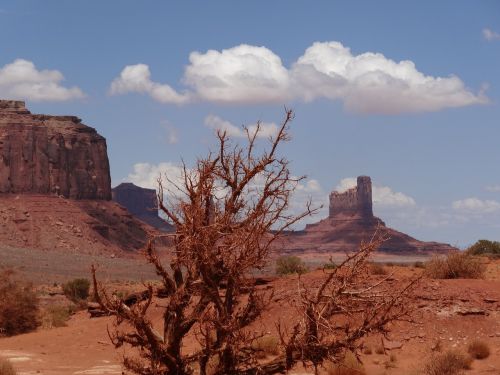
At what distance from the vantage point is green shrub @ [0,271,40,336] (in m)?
28.8

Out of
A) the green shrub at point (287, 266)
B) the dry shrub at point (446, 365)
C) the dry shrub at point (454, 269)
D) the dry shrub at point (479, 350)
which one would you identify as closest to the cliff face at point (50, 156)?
the green shrub at point (287, 266)

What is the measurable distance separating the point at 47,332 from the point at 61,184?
10539cm

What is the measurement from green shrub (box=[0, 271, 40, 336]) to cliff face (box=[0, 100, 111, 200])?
98253 millimetres

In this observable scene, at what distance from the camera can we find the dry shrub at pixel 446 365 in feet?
56.7

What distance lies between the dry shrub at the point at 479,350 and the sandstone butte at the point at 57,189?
93.1m

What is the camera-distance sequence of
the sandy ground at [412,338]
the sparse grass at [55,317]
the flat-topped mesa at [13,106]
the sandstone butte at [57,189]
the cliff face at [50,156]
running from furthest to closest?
the flat-topped mesa at [13,106] < the cliff face at [50,156] < the sandstone butte at [57,189] < the sparse grass at [55,317] < the sandy ground at [412,338]

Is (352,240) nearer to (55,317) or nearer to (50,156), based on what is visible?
(50,156)

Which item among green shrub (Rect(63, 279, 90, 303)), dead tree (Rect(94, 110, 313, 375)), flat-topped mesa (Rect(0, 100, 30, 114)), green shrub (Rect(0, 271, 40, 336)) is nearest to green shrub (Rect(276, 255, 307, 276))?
green shrub (Rect(0, 271, 40, 336))

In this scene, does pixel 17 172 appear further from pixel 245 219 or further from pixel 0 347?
pixel 245 219

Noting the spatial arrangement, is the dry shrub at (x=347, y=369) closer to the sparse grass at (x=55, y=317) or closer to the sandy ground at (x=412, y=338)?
the sandy ground at (x=412, y=338)

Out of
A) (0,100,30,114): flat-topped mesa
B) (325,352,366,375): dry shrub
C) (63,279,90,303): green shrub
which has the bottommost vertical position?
(325,352,366,375): dry shrub

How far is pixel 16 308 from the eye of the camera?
29.0 m

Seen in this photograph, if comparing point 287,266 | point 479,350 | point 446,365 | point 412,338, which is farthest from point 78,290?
point 446,365

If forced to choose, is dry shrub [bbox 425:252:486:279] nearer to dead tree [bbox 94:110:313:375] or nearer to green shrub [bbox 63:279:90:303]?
dead tree [bbox 94:110:313:375]
